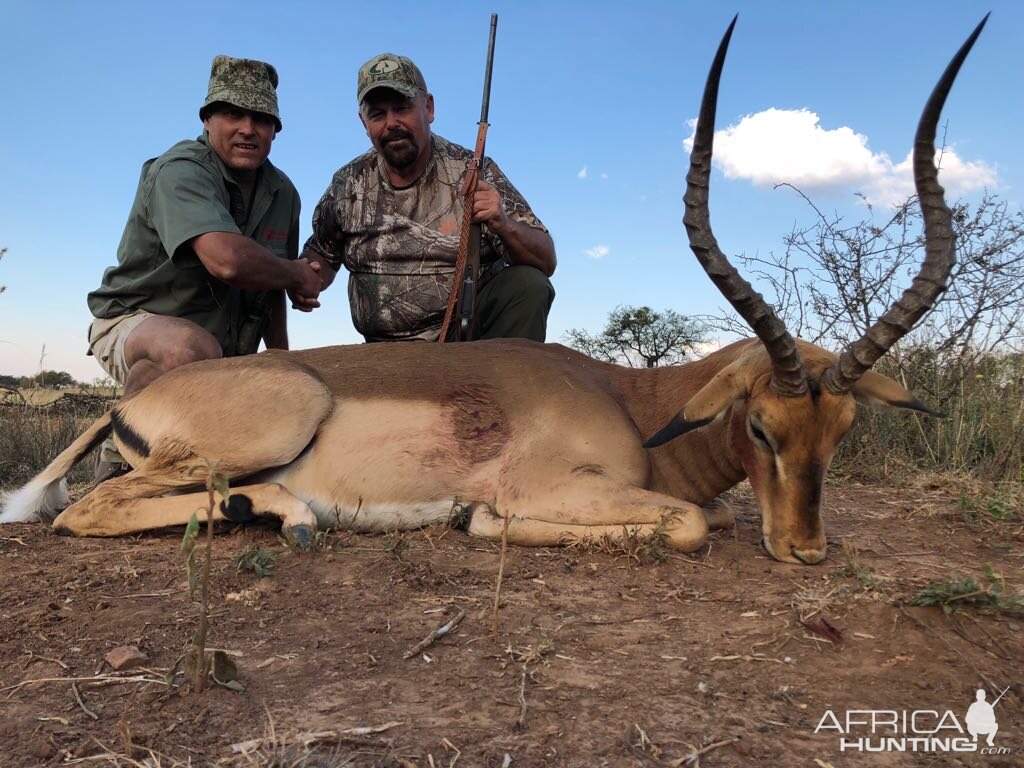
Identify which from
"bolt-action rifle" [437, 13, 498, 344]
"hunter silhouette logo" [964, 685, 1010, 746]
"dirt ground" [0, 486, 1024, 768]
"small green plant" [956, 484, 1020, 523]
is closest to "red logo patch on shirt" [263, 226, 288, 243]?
"bolt-action rifle" [437, 13, 498, 344]

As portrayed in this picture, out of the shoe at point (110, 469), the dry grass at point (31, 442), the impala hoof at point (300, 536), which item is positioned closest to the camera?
the impala hoof at point (300, 536)

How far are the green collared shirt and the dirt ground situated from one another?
2.45m

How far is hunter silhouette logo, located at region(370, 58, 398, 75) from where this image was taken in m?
6.70

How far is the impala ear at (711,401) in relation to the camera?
3.89 meters

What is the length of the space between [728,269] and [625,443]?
3.97ft

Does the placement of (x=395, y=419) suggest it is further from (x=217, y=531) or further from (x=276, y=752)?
(x=276, y=752)

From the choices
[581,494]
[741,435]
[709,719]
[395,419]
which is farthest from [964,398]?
[709,719]

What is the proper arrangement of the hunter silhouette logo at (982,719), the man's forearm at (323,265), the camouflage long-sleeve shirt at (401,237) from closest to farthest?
the hunter silhouette logo at (982,719) → the camouflage long-sleeve shirt at (401,237) → the man's forearm at (323,265)

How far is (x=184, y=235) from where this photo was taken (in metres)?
5.41

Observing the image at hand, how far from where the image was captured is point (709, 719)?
2.18 metres

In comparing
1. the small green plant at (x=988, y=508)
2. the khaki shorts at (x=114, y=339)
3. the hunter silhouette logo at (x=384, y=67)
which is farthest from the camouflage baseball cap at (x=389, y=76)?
the small green plant at (x=988, y=508)

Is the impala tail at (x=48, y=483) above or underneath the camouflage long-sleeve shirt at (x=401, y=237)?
underneath

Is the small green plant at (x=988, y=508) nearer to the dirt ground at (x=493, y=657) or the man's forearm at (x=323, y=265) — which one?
the dirt ground at (x=493, y=657)

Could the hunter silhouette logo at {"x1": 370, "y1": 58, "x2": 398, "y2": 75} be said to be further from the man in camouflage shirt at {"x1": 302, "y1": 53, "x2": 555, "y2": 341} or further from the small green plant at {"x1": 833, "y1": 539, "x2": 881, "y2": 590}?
the small green plant at {"x1": 833, "y1": 539, "x2": 881, "y2": 590}
